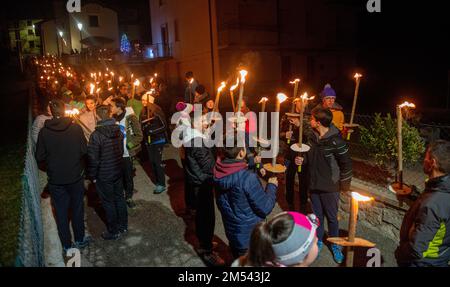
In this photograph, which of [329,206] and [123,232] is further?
[123,232]

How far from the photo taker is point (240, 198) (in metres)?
3.75

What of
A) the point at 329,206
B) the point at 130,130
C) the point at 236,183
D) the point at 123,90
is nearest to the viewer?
the point at 236,183

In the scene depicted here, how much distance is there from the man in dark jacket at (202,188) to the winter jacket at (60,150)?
159 cm

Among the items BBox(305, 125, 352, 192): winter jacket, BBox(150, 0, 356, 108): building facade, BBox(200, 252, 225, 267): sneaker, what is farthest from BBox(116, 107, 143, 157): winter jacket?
BBox(150, 0, 356, 108): building facade

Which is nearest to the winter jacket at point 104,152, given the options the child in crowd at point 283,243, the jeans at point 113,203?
the jeans at point 113,203

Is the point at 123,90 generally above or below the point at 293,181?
above

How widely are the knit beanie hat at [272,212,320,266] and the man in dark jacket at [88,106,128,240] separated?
3.79 meters

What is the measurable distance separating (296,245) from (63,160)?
388 cm

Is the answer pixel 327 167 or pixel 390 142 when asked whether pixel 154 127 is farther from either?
pixel 390 142

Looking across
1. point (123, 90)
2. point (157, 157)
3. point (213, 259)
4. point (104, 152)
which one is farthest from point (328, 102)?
point (123, 90)

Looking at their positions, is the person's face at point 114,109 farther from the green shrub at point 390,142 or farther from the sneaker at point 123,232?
the green shrub at point 390,142
